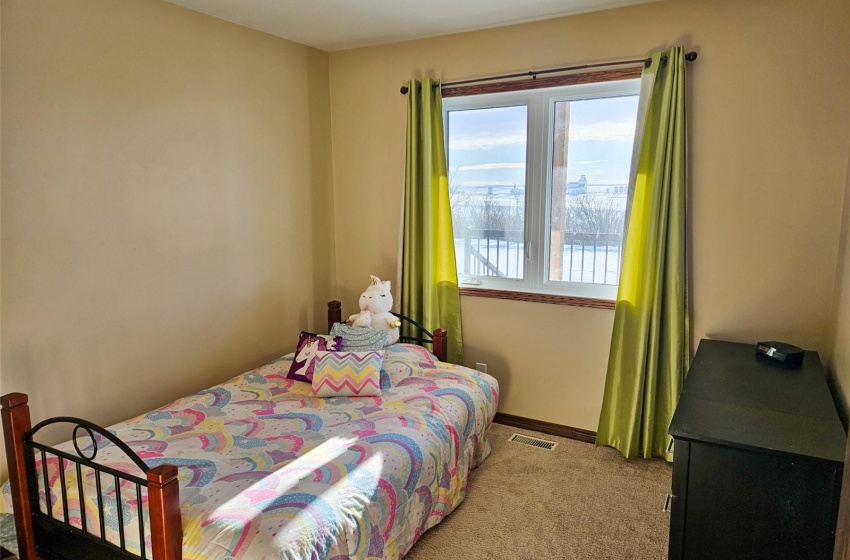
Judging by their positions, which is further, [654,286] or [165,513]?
[654,286]

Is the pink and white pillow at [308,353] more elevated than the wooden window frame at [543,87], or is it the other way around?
the wooden window frame at [543,87]

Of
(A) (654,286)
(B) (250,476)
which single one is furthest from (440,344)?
(B) (250,476)

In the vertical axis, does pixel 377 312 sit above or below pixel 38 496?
above

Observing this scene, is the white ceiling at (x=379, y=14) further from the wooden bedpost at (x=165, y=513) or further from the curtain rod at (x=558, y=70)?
the wooden bedpost at (x=165, y=513)

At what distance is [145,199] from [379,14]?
1.57 m

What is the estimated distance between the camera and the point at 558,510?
270 centimetres

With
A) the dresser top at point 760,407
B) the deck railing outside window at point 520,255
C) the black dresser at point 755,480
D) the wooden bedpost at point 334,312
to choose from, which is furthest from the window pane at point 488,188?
the black dresser at point 755,480

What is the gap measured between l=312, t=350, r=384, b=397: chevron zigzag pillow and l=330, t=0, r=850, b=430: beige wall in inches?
41.6

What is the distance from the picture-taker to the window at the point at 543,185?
10.5ft

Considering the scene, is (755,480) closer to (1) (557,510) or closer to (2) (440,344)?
(1) (557,510)

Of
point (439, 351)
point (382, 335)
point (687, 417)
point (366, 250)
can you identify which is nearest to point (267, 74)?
point (366, 250)

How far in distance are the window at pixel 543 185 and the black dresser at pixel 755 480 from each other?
58.1 inches

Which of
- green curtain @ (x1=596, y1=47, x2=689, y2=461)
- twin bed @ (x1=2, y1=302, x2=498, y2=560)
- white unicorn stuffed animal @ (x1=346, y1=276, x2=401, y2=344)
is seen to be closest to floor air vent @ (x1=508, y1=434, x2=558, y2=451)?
green curtain @ (x1=596, y1=47, x2=689, y2=461)

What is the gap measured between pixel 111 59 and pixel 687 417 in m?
2.85
